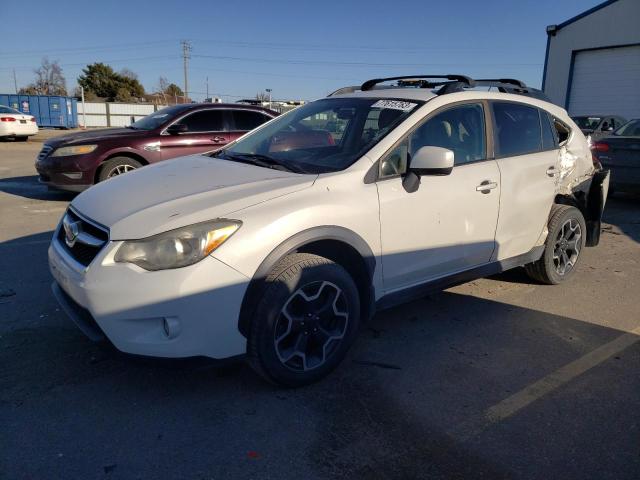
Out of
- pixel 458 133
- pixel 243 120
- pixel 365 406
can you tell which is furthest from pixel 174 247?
pixel 243 120

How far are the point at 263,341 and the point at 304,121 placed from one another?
81.1 inches

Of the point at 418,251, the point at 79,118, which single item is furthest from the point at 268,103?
the point at 79,118

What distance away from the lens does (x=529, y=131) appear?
14.1 ft

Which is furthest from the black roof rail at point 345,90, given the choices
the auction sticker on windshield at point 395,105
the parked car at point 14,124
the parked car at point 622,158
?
the parked car at point 14,124

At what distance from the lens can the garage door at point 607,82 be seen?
18.2 meters

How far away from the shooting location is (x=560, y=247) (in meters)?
4.71

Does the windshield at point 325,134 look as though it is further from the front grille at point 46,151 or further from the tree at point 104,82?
the tree at point 104,82

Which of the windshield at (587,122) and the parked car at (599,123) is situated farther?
the windshield at (587,122)

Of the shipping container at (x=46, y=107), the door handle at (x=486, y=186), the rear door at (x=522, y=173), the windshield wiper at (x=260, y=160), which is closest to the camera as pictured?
the windshield wiper at (x=260, y=160)

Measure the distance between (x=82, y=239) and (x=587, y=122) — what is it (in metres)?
14.0

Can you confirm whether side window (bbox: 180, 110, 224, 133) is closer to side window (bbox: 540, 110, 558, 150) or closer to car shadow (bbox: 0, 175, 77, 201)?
car shadow (bbox: 0, 175, 77, 201)

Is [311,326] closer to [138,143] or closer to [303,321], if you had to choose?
[303,321]

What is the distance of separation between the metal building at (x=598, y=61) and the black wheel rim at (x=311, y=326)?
63.8ft

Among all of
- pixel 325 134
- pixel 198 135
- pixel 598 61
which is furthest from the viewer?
pixel 598 61
